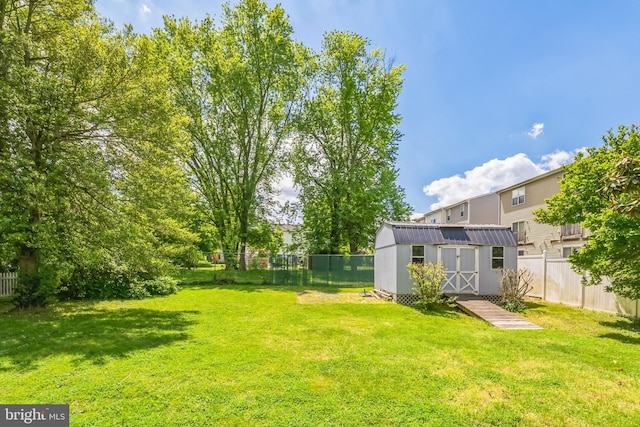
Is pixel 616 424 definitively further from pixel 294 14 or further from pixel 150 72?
pixel 294 14

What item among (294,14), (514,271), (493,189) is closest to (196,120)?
(294,14)

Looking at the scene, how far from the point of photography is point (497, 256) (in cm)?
1176

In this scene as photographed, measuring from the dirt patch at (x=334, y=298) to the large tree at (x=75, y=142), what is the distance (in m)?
5.69

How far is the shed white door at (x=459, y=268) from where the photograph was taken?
37.9ft

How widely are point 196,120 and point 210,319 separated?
49.8ft

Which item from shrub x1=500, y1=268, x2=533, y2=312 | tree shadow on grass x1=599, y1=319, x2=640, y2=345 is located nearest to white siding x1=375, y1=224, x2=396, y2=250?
shrub x1=500, y1=268, x2=533, y2=312

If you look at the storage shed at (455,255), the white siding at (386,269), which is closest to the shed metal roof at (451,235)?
the storage shed at (455,255)

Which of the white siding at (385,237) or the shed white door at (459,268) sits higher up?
the white siding at (385,237)

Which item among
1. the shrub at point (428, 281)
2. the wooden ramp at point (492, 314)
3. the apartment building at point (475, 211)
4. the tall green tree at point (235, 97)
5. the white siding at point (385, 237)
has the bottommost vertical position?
the wooden ramp at point (492, 314)

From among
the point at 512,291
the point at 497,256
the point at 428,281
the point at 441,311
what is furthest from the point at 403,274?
the point at 497,256

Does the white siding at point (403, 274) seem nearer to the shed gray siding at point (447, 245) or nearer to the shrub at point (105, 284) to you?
the shed gray siding at point (447, 245)

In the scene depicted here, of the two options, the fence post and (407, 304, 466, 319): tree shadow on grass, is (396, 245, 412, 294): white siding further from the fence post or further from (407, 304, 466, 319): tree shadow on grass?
the fence post

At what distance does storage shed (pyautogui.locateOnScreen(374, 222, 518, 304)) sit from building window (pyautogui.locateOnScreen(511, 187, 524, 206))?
35.9 ft

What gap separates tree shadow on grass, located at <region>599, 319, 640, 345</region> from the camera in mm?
7033
